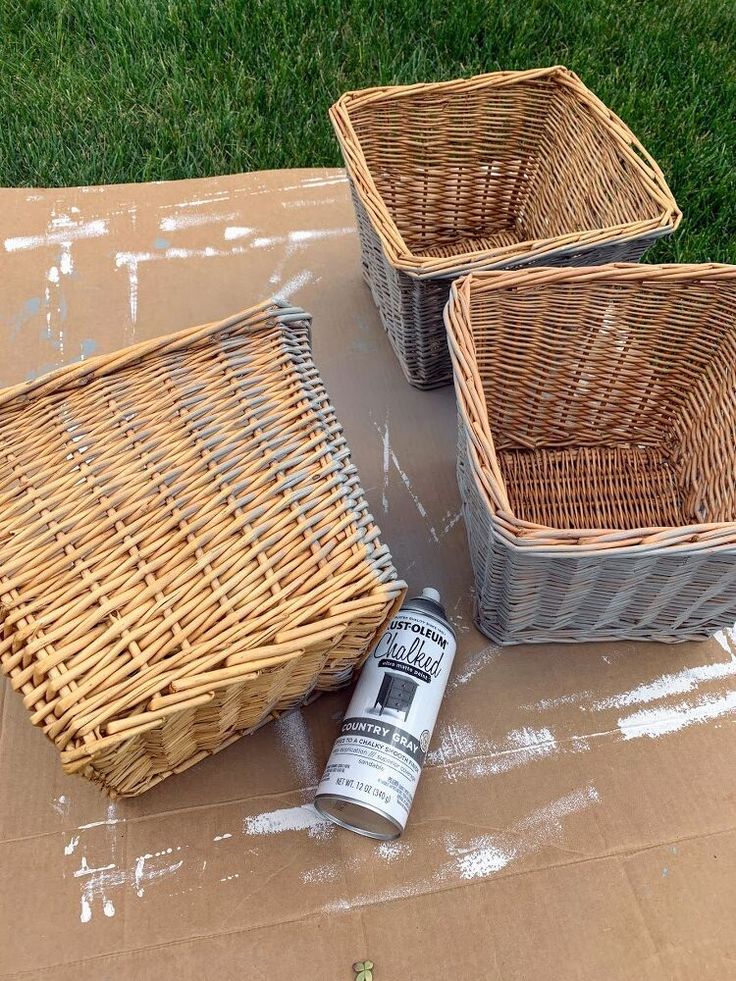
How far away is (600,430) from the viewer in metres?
0.99

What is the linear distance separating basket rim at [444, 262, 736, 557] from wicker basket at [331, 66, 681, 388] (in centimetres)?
5

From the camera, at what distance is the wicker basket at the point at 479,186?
2.86 ft

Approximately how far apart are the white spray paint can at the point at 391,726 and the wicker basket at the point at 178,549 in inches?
1.7

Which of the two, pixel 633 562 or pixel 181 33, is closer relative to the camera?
pixel 633 562

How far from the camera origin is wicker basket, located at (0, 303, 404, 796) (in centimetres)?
54

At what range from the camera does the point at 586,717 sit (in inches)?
31.9

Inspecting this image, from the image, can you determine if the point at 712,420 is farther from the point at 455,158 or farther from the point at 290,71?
the point at 290,71

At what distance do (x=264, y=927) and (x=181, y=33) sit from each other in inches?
Answer: 70.1

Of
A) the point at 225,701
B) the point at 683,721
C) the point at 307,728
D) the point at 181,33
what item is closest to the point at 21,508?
the point at 225,701

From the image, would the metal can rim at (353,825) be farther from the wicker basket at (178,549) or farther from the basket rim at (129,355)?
the basket rim at (129,355)

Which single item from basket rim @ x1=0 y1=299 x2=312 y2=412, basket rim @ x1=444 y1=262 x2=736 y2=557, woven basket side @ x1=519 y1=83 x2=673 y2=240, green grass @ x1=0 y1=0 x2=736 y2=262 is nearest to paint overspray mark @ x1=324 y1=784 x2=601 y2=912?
basket rim @ x1=444 y1=262 x2=736 y2=557

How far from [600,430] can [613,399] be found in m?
0.05

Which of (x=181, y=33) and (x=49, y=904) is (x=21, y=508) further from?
(x=181, y=33)

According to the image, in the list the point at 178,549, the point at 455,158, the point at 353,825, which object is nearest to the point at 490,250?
the point at 455,158
